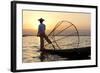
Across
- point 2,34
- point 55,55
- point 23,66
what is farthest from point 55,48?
point 2,34

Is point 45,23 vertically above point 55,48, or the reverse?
point 45,23

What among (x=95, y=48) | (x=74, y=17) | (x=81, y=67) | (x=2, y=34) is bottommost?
(x=81, y=67)

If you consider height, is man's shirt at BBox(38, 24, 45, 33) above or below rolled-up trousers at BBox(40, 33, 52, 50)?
above

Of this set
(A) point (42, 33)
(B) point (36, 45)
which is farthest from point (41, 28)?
(B) point (36, 45)

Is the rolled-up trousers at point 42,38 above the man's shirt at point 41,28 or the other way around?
the other way around

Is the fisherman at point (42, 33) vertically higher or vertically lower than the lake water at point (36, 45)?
higher

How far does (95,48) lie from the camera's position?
1.97 m

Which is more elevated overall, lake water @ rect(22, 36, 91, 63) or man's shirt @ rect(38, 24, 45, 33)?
man's shirt @ rect(38, 24, 45, 33)

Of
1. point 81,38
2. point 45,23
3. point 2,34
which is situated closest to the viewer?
point 2,34

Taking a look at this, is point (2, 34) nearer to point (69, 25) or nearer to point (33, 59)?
point (33, 59)

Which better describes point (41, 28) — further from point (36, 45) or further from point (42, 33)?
point (36, 45)

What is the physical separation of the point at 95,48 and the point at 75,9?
392 millimetres

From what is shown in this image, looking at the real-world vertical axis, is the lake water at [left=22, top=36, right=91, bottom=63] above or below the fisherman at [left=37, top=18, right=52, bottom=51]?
below

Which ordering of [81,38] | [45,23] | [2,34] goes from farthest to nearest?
[81,38] → [45,23] → [2,34]
